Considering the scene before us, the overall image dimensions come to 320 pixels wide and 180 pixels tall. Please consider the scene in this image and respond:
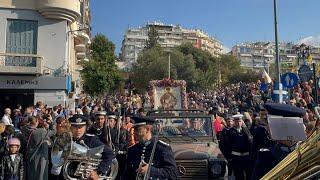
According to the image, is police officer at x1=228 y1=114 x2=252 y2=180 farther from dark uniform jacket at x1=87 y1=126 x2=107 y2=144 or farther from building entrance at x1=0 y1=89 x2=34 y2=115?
building entrance at x1=0 y1=89 x2=34 y2=115

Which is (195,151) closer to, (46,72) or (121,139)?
(121,139)

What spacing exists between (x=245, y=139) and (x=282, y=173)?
5.97 m

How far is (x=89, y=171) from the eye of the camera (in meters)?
4.84

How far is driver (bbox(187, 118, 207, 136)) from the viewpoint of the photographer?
27.7 feet

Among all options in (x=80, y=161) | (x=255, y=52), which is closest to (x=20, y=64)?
(x=80, y=161)

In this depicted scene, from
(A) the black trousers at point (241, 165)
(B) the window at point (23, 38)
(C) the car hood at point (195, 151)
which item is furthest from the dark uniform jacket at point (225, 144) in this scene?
(B) the window at point (23, 38)

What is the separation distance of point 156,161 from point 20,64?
924 inches

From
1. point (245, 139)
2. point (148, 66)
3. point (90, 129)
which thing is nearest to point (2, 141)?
point (90, 129)

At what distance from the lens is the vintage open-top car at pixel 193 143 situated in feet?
23.7

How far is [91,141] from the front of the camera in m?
5.61

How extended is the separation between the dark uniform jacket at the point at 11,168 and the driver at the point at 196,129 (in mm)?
3254

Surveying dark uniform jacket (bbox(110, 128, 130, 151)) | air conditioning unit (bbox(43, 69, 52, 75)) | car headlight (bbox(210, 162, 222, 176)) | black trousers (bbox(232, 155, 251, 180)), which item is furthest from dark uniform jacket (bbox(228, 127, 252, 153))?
air conditioning unit (bbox(43, 69, 52, 75))

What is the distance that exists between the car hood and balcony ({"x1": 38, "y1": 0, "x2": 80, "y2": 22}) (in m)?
21.2

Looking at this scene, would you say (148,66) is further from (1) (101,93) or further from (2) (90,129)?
(2) (90,129)
